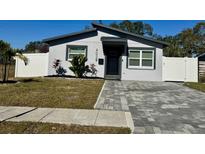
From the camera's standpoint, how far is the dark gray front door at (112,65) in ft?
47.4

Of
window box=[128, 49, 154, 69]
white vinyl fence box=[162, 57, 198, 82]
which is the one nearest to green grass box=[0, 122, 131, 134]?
window box=[128, 49, 154, 69]

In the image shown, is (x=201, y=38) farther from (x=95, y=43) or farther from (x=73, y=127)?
(x=73, y=127)

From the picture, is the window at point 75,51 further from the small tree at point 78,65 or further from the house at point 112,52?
the small tree at point 78,65

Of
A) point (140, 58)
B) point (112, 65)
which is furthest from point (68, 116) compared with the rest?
point (140, 58)

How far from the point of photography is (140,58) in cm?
1414

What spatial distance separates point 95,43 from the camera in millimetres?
14211

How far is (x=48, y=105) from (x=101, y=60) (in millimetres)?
9364

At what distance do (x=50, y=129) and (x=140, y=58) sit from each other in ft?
39.0

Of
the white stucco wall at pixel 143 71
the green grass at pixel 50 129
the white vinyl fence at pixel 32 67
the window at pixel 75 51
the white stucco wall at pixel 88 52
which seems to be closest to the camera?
the green grass at pixel 50 129

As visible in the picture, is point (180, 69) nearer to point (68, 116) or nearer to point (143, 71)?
point (143, 71)

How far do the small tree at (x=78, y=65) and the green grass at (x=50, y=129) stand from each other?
10047 mm

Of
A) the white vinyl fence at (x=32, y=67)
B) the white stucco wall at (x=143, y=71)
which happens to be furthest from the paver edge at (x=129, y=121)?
the white vinyl fence at (x=32, y=67)
